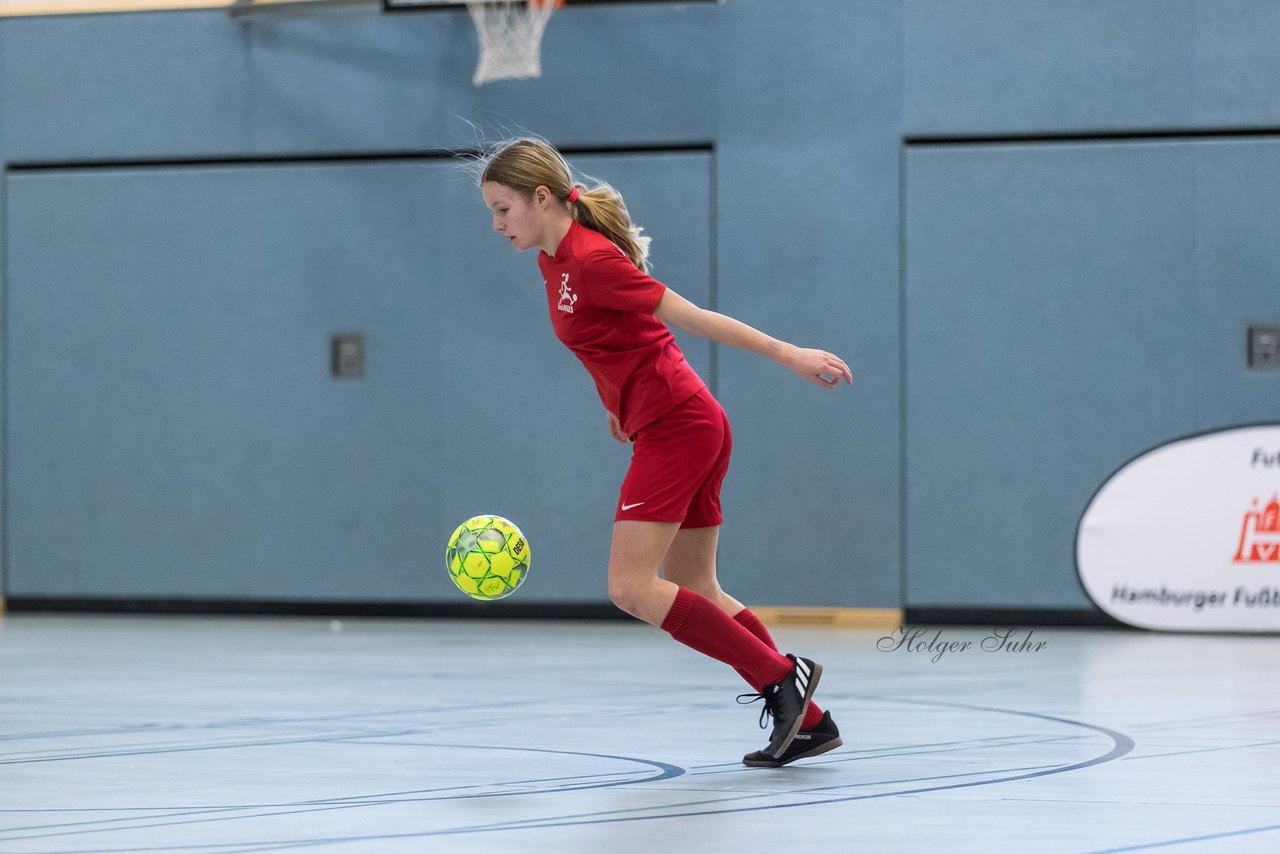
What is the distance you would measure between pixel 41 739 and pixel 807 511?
5.81 meters

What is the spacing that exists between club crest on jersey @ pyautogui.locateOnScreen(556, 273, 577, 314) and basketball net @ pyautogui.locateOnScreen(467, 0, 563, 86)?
597cm

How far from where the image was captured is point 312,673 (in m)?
7.48

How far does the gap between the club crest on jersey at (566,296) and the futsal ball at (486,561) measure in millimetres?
Result: 1041

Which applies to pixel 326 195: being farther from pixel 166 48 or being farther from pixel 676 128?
pixel 676 128

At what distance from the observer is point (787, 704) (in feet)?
14.9


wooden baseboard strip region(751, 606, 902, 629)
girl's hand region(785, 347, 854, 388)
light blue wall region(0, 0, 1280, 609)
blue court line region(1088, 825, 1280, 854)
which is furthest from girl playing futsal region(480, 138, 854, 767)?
light blue wall region(0, 0, 1280, 609)

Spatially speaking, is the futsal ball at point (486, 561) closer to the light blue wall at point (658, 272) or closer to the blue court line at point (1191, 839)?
the blue court line at point (1191, 839)

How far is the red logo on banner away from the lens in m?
9.48

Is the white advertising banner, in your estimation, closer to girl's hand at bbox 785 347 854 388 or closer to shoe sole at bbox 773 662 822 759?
shoe sole at bbox 773 662 822 759

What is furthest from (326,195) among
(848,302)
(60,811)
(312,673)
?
(60,811)

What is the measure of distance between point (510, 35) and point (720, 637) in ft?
21.7

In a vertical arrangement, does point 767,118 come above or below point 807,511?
above

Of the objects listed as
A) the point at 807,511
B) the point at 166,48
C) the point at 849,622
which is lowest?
the point at 849,622

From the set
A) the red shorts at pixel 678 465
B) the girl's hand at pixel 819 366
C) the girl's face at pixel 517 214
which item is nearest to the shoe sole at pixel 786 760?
the red shorts at pixel 678 465
